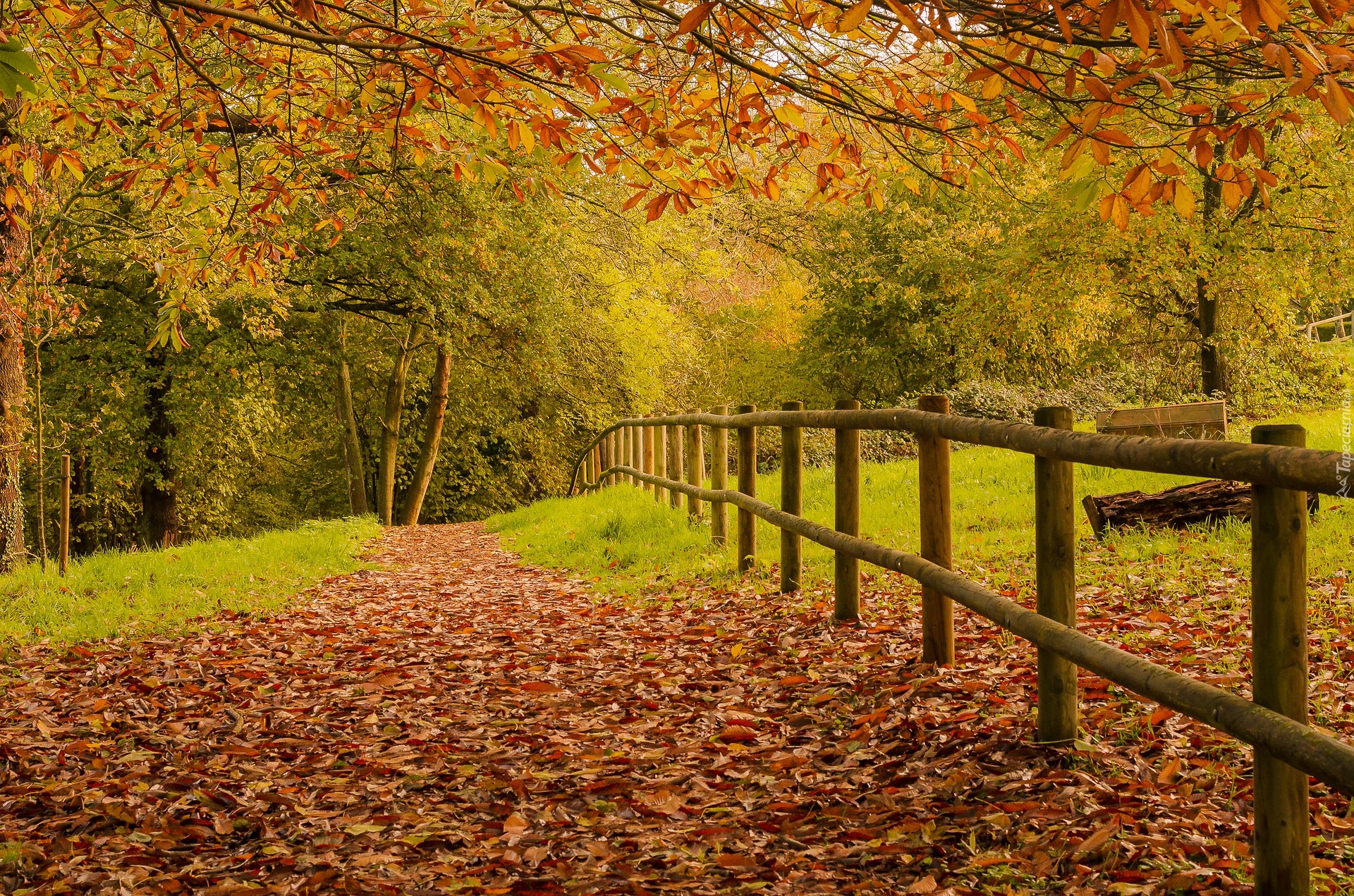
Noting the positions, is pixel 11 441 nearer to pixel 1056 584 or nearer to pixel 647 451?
pixel 647 451

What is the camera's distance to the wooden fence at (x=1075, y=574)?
2.44 meters

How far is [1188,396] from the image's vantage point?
1909 cm

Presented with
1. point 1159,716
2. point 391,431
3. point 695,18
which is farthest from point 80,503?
point 1159,716

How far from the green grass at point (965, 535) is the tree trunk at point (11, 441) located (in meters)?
5.26

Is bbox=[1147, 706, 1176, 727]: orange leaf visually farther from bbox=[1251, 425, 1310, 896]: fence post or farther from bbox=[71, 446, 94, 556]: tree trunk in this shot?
bbox=[71, 446, 94, 556]: tree trunk

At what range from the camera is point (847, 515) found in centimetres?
581

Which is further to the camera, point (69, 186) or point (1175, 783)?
point (69, 186)

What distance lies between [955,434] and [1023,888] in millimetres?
2098

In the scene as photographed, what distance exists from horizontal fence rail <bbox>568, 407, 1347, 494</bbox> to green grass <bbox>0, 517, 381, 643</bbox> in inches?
210

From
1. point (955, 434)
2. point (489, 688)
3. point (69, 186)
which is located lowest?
point (489, 688)

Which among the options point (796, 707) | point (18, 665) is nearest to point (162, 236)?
point (18, 665)

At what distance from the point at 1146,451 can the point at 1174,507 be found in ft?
16.3

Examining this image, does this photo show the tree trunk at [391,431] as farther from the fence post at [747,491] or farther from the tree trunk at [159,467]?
the fence post at [747,491]

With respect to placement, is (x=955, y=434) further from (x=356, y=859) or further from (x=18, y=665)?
(x=18, y=665)
